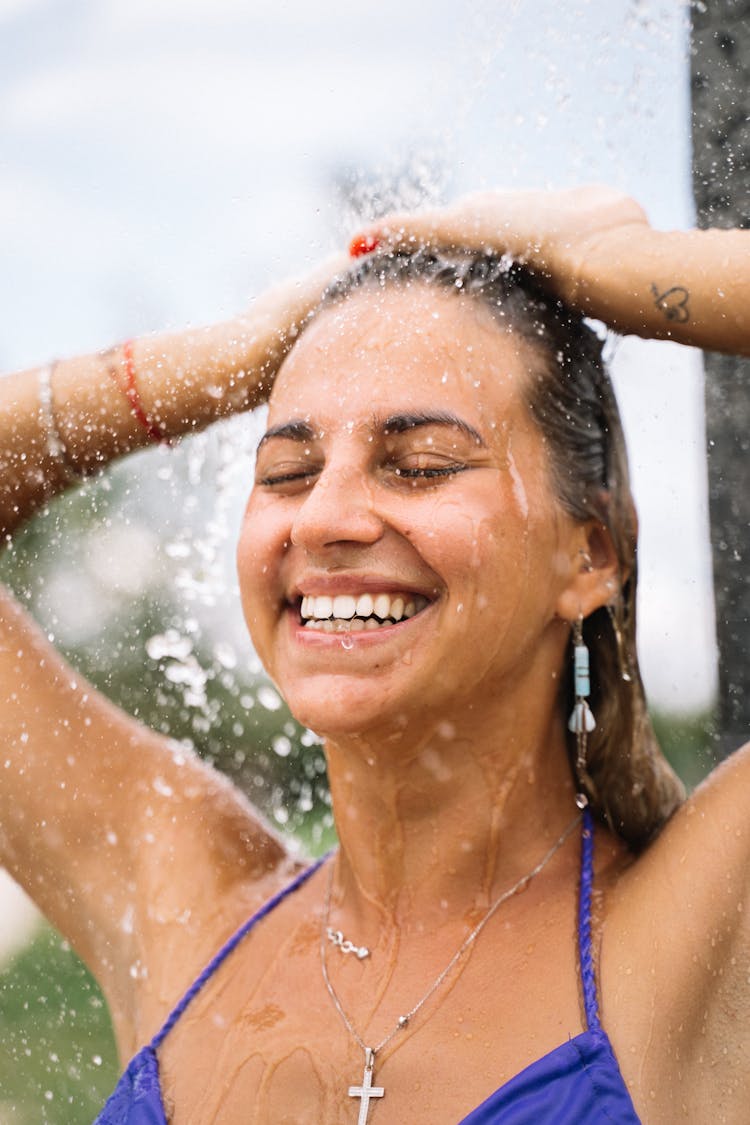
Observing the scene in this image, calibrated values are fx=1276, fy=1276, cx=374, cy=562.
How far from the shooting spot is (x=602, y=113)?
257cm

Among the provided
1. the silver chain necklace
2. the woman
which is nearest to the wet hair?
the woman

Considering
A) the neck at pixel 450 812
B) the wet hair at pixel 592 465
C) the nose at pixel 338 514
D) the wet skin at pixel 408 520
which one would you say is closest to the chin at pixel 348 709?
the wet skin at pixel 408 520

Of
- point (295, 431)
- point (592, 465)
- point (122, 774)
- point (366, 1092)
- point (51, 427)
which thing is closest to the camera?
point (366, 1092)

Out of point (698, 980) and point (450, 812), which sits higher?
point (450, 812)

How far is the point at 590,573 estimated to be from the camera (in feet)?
7.51

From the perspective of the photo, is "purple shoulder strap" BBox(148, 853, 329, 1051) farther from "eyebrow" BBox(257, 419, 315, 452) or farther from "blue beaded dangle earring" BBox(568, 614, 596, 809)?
"eyebrow" BBox(257, 419, 315, 452)

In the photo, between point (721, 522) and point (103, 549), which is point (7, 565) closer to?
point (103, 549)

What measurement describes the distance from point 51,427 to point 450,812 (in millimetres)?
1162

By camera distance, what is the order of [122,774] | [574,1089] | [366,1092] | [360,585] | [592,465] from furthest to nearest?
[122,774] < [592,465] < [360,585] < [366,1092] < [574,1089]

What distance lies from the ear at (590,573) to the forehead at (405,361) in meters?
0.27

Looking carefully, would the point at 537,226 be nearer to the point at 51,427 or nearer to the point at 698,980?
the point at 51,427

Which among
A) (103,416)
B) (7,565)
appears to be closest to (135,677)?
(7,565)

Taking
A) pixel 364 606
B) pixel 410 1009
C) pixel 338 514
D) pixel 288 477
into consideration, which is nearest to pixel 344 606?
pixel 364 606

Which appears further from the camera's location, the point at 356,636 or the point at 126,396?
the point at 126,396
